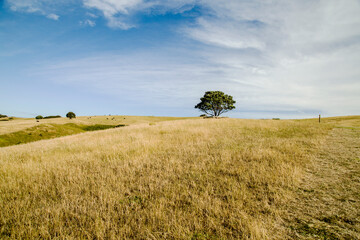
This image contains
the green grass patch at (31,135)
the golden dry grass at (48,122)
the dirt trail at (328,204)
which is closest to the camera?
the dirt trail at (328,204)

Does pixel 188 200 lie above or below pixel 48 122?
below

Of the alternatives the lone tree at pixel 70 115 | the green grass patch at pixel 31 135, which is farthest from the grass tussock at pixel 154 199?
the lone tree at pixel 70 115

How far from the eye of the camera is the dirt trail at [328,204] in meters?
2.94

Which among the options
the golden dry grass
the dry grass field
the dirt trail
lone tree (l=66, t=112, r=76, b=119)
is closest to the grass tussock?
the dry grass field

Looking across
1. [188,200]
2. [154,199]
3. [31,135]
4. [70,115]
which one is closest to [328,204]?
[188,200]

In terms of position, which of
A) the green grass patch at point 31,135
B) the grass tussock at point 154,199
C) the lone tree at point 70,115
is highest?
the lone tree at point 70,115

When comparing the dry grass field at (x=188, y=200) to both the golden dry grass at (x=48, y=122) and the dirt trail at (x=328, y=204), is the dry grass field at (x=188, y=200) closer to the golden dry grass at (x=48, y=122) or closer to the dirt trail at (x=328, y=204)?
the dirt trail at (x=328, y=204)

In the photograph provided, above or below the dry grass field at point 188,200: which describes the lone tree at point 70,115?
above

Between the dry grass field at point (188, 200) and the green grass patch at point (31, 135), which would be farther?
the green grass patch at point (31, 135)

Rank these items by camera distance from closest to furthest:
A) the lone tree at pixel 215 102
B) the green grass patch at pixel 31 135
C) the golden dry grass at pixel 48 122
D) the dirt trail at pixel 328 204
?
the dirt trail at pixel 328 204, the green grass patch at pixel 31 135, the golden dry grass at pixel 48 122, the lone tree at pixel 215 102

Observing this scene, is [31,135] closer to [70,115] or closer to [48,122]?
[48,122]

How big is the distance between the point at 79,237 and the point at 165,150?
19.0 ft

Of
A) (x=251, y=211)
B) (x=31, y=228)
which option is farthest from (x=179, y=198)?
(x=31, y=228)

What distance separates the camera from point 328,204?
12.3 feet
